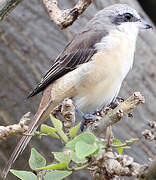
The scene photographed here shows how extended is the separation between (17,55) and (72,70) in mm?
394

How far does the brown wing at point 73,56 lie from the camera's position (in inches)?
87.3

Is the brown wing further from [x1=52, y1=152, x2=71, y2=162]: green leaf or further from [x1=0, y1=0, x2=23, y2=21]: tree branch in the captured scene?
[x1=52, y1=152, x2=71, y2=162]: green leaf

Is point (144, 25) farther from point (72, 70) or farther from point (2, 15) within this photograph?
point (2, 15)

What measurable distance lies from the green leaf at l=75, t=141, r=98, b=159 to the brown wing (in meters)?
1.16

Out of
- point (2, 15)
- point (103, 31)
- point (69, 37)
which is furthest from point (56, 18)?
point (69, 37)

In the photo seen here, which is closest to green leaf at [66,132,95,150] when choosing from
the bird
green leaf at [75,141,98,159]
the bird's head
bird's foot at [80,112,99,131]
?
green leaf at [75,141,98,159]

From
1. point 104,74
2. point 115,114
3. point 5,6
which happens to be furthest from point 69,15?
point 104,74

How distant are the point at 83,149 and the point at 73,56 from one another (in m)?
1.30

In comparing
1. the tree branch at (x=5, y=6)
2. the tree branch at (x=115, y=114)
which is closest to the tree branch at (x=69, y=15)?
the tree branch at (x=5, y=6)

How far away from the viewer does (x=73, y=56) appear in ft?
7.41

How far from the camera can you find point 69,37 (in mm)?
2621

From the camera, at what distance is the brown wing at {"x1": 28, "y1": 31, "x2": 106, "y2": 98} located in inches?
87.3

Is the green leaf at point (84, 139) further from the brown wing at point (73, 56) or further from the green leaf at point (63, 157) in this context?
the brown wing at point (73, 56)

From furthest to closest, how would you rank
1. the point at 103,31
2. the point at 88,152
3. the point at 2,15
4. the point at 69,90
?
the point at 103,31, the point at 69,90, the point at 2,15, the point at 88,152
